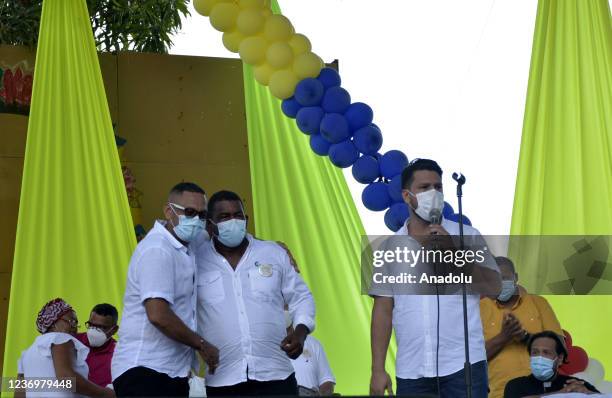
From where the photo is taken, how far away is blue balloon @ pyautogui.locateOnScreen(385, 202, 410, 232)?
6.64m

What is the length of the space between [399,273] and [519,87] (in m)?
3.25

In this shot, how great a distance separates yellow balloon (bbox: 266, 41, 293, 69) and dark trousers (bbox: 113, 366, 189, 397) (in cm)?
326

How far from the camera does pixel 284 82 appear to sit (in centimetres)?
706

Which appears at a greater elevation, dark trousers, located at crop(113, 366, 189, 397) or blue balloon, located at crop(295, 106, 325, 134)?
blue balloon, located at crop(295, 106, 325, 134)

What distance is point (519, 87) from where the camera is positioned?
7277mm

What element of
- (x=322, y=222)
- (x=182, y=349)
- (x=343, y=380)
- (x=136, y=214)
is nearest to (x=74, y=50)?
(x=136, y=214)

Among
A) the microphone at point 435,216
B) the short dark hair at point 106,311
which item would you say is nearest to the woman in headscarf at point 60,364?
the short dark hair at point 106,311

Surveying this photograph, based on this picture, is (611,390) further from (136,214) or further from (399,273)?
(136,214)

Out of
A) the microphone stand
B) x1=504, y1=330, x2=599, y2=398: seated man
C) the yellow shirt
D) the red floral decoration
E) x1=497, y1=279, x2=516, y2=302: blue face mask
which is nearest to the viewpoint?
the microphone stand

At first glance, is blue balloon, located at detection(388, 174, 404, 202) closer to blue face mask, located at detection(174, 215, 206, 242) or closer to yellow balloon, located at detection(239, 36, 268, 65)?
yellow balloon, located at detection(239, 36, 268, 65)

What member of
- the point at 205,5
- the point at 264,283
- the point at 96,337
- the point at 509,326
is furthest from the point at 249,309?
the point at 205,5

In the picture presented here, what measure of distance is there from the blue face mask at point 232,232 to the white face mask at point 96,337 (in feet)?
6.04

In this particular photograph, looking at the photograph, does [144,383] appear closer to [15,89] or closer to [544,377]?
[544,377]

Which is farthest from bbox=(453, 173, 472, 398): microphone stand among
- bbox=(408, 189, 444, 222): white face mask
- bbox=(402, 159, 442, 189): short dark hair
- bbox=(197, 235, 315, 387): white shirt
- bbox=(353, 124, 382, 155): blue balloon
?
bbox=(353, 124, 382, 155): blue balloon
